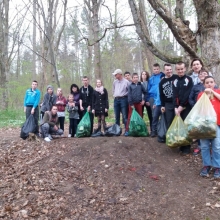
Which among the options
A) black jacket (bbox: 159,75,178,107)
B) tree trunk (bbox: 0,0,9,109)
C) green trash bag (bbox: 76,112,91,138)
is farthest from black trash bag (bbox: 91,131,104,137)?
tree trunk (bbox: 0,0,9,109)

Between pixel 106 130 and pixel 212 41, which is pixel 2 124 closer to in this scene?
pixel 106 130

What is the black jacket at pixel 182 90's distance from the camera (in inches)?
190

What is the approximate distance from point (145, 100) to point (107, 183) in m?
2.56

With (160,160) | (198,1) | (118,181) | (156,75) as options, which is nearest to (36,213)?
(118,181)

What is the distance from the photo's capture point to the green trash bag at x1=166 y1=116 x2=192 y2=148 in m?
4.68

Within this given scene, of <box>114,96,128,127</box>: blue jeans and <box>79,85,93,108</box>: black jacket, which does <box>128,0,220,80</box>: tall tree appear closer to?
<box>114,96,128,127</box>: blue jeans

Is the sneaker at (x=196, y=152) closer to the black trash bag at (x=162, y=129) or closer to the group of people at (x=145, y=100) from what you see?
the group of people at (x=145, y=100)

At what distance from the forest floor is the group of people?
427 millimetres

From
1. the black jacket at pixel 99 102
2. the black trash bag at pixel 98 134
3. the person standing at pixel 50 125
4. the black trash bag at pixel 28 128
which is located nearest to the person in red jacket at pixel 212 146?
the black trash bag at pixel 98 134

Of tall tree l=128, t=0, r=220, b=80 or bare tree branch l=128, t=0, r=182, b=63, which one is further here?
tall tree l=128, t=0, r=220, b=80

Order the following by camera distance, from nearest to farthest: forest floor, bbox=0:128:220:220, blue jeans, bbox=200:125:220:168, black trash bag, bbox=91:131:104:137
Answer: forest floor, bbox=0:128:220:220 → blue jeans, bbox=200:125:220:168 → black trash bag, bbox=91:131:104:137

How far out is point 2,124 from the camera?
40.2 ft

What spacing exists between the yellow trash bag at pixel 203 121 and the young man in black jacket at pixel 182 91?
69 centimetres

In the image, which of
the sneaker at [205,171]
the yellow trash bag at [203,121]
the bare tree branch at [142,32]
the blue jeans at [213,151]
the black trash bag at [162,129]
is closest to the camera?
the yellow trash bag at [203,121]
